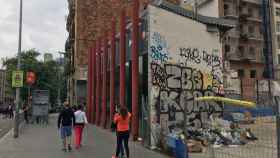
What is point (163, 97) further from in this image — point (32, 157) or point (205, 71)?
point (32, 157)

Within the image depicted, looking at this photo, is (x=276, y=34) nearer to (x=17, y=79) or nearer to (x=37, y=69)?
(x=37, y=69)

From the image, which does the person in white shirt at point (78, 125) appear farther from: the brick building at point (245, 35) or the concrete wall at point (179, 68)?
the brick building at point (245, 35)

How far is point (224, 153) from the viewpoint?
10.6 metres

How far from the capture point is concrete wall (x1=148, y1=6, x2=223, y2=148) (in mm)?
15862

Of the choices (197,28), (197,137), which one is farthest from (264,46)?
(197,137)

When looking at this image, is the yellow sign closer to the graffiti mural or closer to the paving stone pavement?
the paving stone pavement

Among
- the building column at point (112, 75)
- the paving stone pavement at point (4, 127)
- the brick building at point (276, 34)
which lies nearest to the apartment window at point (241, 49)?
the brick building at point (276, 34)

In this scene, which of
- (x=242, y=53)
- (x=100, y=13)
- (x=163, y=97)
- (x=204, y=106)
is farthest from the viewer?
(x=242, y=53)

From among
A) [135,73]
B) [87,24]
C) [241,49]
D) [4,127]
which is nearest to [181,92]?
[135,73]

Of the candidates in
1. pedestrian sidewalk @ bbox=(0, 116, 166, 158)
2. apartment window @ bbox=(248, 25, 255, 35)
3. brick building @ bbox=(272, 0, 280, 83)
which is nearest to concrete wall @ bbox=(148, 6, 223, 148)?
pedestrian sidewalk @ bbox=(0, 116, 166, 158)

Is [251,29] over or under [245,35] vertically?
over

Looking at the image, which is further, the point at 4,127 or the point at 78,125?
the point at 4,127

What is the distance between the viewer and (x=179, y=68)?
55.6 feet

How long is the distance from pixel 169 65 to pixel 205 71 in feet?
7.64
